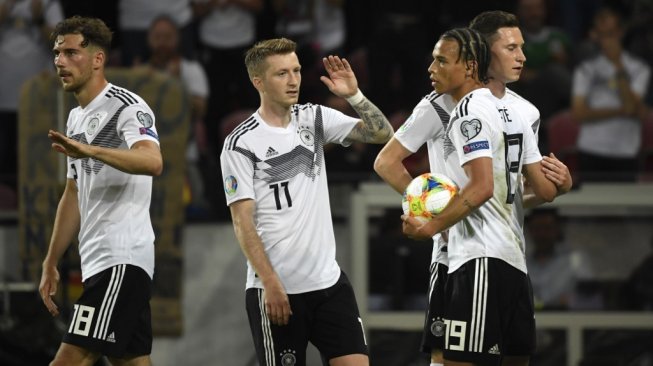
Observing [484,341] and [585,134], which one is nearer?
[484,341]

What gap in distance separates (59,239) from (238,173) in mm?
1095

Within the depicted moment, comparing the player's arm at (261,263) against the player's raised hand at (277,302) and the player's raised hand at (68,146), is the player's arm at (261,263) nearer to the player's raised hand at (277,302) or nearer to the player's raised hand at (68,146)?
the player's raised hand at (277,302)

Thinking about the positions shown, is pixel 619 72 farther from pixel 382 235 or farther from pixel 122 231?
pixel 122 231

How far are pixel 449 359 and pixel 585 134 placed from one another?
5.74 metres

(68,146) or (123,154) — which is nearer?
(68,146)

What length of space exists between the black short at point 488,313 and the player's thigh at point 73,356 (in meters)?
1.71

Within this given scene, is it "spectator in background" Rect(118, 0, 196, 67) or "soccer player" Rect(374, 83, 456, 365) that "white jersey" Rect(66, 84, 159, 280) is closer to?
"soccer player" Rect(374, 83, 456, 365)

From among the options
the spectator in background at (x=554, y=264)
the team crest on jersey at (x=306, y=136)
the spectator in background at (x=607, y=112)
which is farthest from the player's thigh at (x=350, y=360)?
the spectator in background at (x=607, y=112)

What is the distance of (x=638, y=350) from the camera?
1027 centimetres

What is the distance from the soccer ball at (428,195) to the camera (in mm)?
5594

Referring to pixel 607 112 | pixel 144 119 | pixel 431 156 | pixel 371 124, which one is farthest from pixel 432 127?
pixel 607 112

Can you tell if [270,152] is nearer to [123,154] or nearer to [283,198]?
[283,198]

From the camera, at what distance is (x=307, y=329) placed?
607 centimetres

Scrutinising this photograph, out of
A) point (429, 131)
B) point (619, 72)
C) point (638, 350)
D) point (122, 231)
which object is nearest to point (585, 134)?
point (619, 72)
